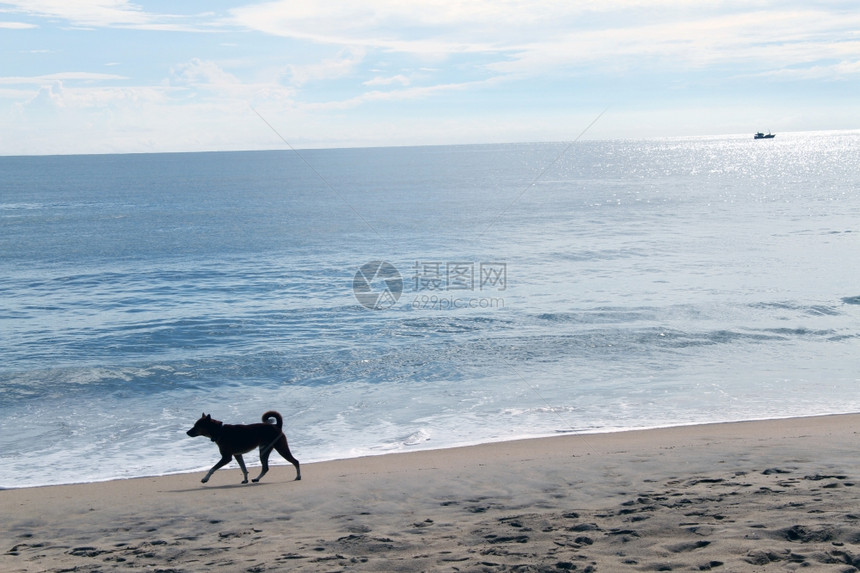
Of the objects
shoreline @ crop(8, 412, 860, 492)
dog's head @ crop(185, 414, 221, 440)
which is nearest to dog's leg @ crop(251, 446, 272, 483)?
shoreline @ crop(8, 412, 860, 492)

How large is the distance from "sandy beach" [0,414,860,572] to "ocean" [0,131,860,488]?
1559mm

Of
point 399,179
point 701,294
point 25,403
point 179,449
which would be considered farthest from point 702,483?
point 399,179

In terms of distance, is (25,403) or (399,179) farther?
(399,179)

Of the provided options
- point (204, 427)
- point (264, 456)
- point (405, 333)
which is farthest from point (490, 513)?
point (405, 333)

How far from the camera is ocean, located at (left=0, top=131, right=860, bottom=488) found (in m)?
13.7

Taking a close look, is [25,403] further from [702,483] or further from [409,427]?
[702,483]

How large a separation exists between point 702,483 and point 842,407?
7049 mm

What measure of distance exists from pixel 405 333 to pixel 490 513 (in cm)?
1412

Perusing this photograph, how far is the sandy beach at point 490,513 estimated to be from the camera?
6.39 meters

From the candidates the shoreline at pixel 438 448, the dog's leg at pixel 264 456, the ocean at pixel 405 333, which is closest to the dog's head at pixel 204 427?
the dog's leg at pixel 264 456

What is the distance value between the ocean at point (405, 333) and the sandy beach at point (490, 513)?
61.4 inches

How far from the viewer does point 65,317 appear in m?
24.8

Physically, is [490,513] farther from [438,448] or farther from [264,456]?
[438,448]

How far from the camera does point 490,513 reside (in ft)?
26.4
